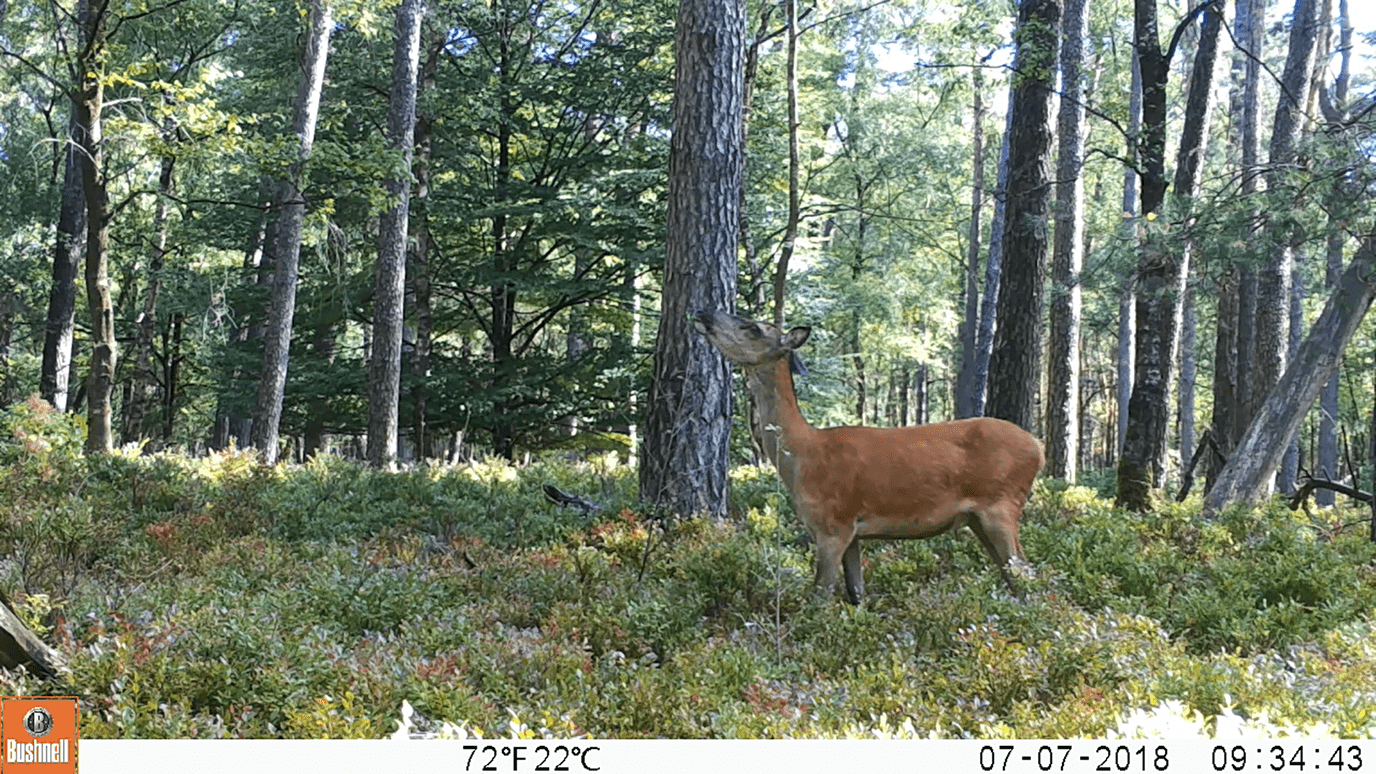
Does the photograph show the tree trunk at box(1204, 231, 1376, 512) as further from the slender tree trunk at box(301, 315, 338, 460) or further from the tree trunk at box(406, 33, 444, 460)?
the slender tree trunk at box(301, 315, 338, 460)

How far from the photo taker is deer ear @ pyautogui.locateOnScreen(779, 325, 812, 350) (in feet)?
23.0

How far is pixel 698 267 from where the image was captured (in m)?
9.94

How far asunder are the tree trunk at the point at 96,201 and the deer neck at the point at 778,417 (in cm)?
845

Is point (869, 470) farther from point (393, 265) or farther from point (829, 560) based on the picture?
point (393, 265)

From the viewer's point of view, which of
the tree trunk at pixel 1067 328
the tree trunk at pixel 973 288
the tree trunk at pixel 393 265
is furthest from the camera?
the tree trunk at pixel 973 288

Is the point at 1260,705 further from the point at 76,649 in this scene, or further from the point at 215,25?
the point at 215,25

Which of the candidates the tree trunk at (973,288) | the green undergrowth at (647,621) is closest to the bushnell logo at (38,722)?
the green undergrowth at (647,621)

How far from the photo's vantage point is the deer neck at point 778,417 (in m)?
7.05

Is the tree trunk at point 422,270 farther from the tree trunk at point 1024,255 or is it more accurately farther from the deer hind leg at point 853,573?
the deer hind leg at point 853,573

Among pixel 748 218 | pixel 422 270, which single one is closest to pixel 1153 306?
pixel 748 218

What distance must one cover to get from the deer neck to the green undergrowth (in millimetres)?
697

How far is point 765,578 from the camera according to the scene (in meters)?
7.44

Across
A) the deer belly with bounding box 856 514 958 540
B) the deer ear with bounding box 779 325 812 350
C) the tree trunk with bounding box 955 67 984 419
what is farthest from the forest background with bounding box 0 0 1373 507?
the deer ear with bounding box 779 325 812 350

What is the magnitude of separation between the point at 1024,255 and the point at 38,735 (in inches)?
425
